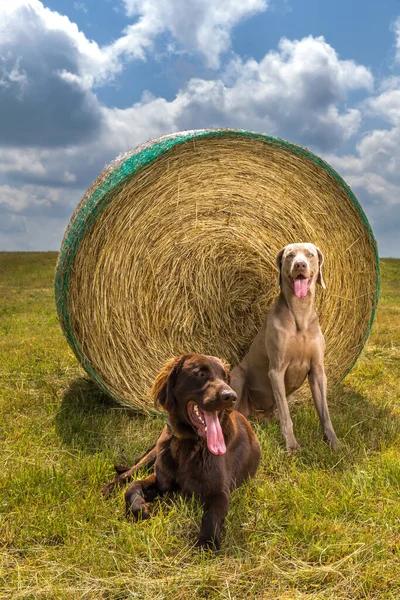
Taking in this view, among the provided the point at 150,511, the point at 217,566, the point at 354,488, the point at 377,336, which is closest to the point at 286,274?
the point at 354,488

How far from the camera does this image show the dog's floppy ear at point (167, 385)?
352 cm

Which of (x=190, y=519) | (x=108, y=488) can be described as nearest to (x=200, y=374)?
(x=190, y=519)

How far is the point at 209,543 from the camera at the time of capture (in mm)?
3105

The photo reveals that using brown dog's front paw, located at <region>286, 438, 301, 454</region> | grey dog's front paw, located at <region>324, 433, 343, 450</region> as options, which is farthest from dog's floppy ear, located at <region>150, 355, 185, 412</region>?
grey dog's front paw, located at <region>324, 433, 343, 450</region>

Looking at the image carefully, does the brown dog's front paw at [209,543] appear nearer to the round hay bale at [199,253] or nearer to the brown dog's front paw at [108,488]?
the brown dog's front paw at [108,488]

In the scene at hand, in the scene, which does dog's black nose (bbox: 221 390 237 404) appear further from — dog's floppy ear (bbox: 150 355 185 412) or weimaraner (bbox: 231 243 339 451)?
weimaraner (bbox: 231 243 339 451)

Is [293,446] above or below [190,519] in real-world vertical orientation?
above

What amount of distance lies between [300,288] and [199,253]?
1267 millimetres

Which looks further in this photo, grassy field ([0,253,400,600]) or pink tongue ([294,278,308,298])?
pink tongue ([294,278,308,298])

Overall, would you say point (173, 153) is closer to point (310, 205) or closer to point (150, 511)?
point (310, 205)

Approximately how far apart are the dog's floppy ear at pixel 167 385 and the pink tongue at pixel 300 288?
1.57m

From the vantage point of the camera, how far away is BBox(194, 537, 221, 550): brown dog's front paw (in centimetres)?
309

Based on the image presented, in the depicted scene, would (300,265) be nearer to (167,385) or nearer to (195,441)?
(167,385)

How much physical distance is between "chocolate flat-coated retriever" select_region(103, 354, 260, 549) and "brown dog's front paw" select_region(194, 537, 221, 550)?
10 centimetres
